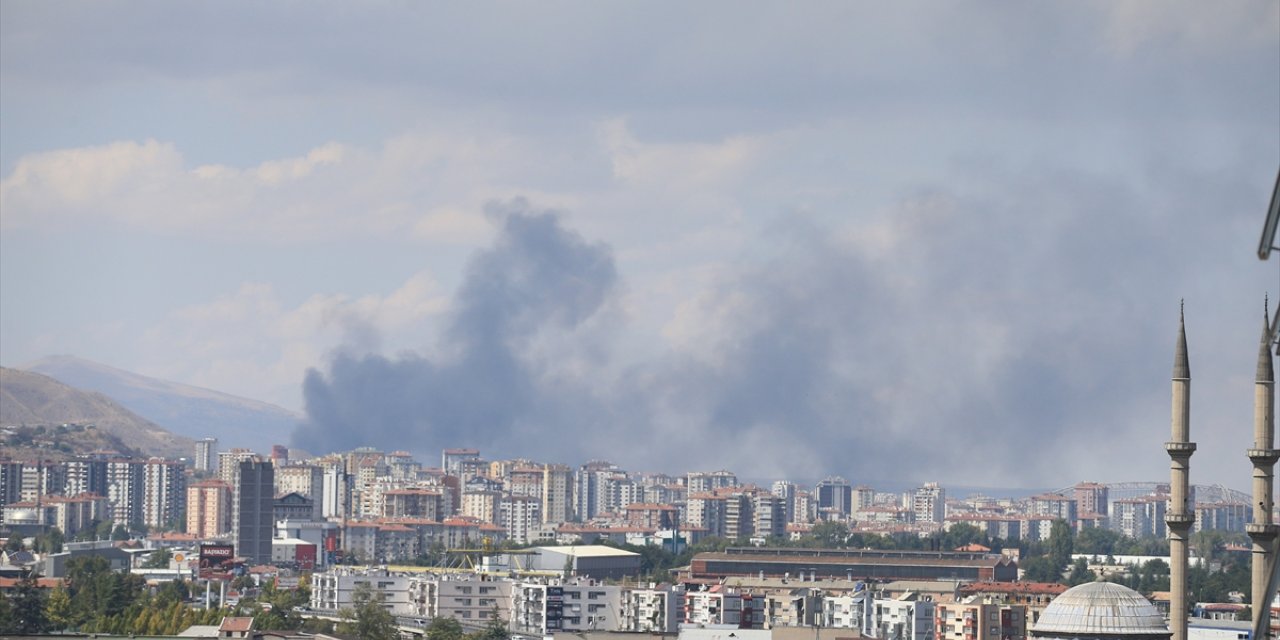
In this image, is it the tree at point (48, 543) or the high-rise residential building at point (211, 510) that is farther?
the high-rise residential building at point (211, 510)

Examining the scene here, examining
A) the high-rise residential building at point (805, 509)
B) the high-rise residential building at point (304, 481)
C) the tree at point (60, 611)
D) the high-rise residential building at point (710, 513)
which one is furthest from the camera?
the high-rise residential building at point (805, 509)

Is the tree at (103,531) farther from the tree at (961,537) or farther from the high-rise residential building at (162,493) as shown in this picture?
the tree at (961,537)

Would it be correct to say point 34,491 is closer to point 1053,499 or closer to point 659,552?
point 659,552

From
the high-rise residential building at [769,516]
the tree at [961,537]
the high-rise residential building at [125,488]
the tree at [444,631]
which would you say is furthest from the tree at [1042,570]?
the high-rise residential building at [125,488]

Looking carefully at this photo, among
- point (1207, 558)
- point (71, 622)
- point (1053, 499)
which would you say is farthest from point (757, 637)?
point (1053, 499)

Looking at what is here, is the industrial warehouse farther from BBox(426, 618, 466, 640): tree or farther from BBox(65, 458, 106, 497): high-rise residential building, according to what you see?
BBox(65, 458, 106, 497): high-rise residential building

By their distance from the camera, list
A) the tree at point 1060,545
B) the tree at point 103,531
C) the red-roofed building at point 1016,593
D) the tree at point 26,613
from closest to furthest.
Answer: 1. the tree at point 26,613
2. the red-roofed building at point 1016,593
3. the tree at point 1060,545
4. the tree at point 103,531

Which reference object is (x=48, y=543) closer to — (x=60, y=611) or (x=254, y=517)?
(x=254, y=517)
